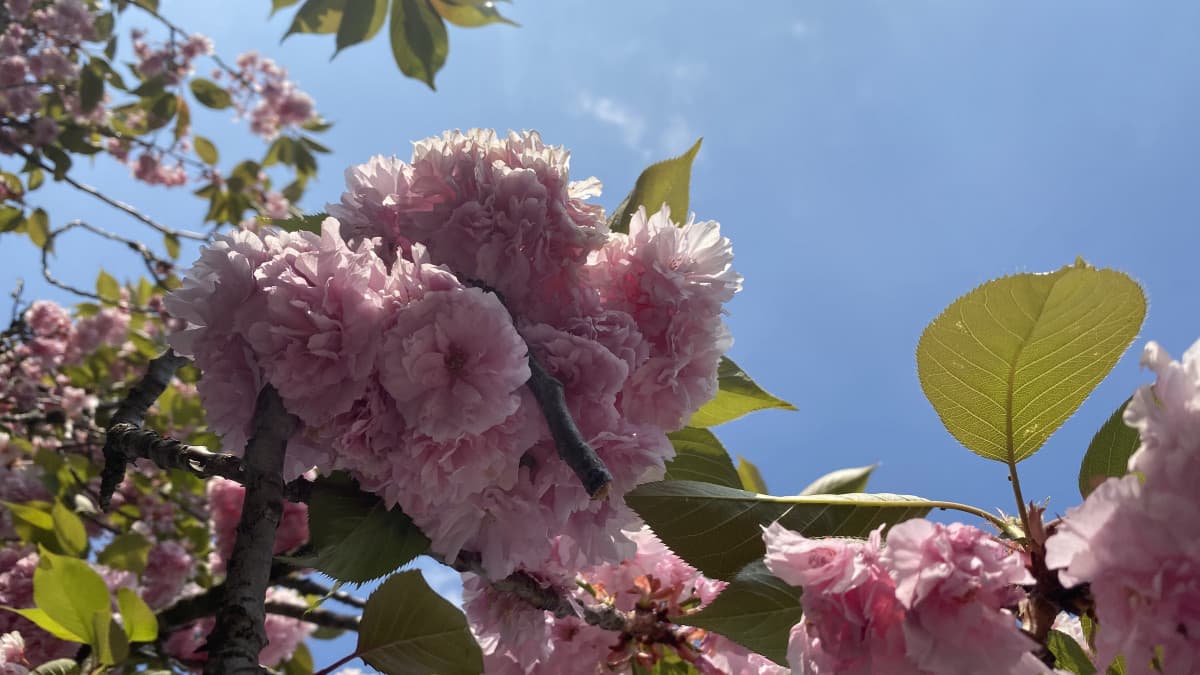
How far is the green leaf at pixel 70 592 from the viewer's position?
1.24 metres

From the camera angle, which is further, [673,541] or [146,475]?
[146,475]

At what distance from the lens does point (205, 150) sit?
4.81m

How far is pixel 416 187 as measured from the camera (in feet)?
3.18

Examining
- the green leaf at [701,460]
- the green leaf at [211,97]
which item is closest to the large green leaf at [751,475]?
the green leaf at [701,460]

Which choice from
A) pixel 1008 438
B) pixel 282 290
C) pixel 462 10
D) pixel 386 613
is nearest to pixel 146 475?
pixel 462 10

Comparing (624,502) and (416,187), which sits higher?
(416,187)

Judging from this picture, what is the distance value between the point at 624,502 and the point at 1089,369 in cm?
55

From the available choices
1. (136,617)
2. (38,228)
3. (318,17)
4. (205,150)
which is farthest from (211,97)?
(136,617)

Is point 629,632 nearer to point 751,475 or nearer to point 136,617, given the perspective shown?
point 136,617

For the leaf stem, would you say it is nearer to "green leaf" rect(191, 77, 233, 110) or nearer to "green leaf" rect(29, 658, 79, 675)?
"green leaf" rect(29, 658, 79, 675)

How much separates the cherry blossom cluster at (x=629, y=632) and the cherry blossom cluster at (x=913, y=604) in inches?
21.4

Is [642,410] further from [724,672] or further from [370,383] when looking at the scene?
[724,672]

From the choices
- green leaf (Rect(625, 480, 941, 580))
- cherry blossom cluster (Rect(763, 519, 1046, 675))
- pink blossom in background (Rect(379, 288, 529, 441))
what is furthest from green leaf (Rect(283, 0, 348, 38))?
cherry blossom cluster (Rect(763, 519, 1046, 675))

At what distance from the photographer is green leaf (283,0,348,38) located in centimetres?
294
